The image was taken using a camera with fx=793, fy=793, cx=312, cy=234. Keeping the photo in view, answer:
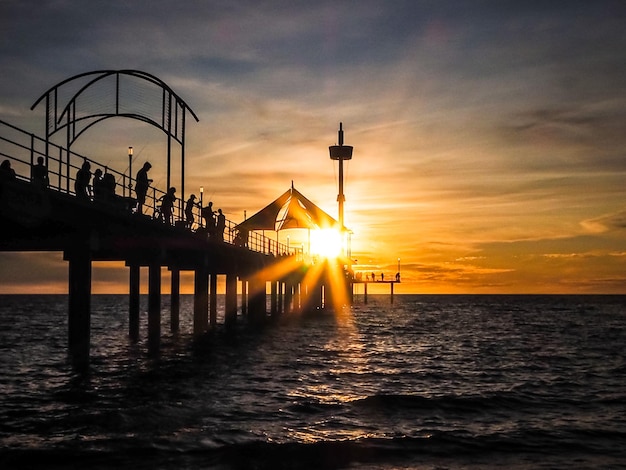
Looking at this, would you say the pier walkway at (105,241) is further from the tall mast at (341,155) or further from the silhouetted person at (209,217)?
the tall mast at (341,155)

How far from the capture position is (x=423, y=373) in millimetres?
26344

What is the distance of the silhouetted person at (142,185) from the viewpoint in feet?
87.1

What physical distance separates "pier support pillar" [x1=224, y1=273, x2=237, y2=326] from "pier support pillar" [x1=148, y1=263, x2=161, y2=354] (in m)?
16.3

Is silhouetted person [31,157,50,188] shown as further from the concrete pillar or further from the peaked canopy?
the concrete pillar

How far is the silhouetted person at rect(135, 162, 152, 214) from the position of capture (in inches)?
1045

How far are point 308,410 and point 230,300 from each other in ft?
102

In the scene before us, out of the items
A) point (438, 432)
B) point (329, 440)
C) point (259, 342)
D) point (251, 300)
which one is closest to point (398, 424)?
point (438, 432)

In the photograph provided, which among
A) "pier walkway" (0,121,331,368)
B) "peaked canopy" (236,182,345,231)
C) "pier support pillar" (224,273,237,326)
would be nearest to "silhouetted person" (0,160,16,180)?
"pier walkway" (0,121,331,368)

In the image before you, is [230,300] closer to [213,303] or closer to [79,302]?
[213,303]

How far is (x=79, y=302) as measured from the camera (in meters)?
22.9

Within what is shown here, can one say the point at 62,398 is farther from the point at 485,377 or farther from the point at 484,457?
the point at 485,377

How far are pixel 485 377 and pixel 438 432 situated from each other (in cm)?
1034

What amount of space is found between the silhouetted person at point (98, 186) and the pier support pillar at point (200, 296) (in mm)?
14661

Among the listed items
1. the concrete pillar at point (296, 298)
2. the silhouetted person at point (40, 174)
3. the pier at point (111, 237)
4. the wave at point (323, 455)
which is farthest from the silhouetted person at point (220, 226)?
the concrete pillar at point (296, 298)
